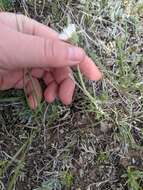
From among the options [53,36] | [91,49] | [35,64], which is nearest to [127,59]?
[91,49]

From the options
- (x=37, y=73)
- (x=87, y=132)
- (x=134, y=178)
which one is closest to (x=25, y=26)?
(x=37, y=73)

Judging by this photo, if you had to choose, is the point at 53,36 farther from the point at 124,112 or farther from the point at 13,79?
the point at 124,112

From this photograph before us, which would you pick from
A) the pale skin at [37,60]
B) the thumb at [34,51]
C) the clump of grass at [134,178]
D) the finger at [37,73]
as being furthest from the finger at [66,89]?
the clump of grass at [134,178]

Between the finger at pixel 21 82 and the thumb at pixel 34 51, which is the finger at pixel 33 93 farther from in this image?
the thumb at pixel 34 51

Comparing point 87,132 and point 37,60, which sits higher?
point 37,60

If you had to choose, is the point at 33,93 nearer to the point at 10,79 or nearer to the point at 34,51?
the point at 10,79
